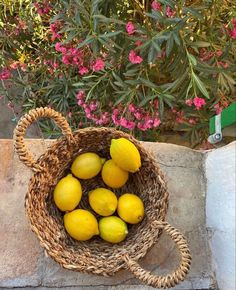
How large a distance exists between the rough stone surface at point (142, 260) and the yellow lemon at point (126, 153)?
0.52 ft

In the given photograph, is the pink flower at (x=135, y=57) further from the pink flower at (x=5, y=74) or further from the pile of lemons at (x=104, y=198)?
the pink flower at (x=5, y=74)

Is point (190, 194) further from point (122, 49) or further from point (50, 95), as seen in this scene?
point (50, 95)

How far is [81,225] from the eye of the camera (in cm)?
105

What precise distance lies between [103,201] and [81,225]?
0.09 meters

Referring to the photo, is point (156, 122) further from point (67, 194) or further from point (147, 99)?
point (67, 194)

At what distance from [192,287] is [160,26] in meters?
0.77

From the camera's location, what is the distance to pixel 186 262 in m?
0.88

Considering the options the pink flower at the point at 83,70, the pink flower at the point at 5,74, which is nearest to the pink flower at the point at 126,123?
the pink flower at the point at 83,70

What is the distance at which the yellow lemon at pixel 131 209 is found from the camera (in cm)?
108

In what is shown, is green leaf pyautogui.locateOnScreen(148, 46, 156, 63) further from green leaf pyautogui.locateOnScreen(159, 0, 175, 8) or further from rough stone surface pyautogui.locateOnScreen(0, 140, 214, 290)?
rough stone surface pyautogui.locateOnScreen(0, 140, 214, 290)

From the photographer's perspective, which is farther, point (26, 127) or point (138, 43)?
point (138, 43)

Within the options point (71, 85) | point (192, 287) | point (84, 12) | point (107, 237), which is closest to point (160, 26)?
point (84, 12)

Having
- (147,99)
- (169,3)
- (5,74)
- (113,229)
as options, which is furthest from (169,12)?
(5,74)

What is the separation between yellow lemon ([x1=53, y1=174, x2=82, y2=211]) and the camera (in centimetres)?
107
